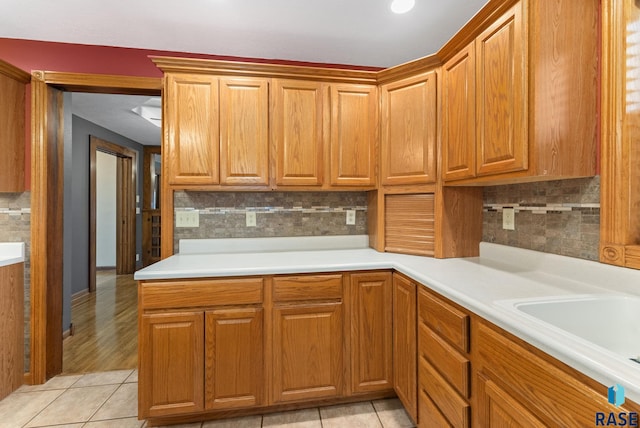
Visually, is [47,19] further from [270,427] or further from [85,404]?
[270,427]

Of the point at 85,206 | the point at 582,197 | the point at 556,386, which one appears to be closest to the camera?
the point at 556,386

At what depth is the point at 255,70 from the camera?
2.07 metres

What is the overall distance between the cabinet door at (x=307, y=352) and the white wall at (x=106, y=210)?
507cm

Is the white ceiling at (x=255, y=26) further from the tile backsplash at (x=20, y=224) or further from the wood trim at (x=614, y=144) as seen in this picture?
the tile backsplash at (x=20, y=224)

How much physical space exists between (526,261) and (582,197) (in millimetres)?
437

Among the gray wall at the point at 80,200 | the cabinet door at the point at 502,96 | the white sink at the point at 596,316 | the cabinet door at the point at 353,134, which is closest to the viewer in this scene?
the white sink at the point at 596,316

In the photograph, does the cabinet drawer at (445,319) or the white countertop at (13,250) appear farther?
the white countertop at (13,250)

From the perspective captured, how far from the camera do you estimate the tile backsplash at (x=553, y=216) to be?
1343 millimetres

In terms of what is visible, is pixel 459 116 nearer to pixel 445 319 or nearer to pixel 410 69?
pixel 410 69

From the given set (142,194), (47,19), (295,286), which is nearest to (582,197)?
(295,286)

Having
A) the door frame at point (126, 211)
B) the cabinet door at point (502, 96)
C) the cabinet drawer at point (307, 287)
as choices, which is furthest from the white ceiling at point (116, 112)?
the cabinet door at point (502, 96)

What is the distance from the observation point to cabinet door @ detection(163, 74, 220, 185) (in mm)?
2014

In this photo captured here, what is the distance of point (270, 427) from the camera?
1.71 meters

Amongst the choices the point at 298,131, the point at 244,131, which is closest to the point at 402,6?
the point at 298,131
